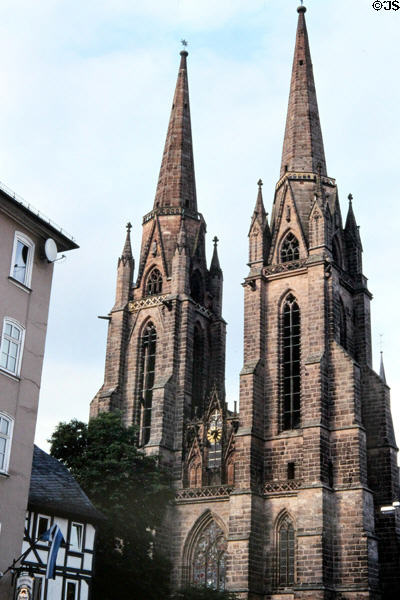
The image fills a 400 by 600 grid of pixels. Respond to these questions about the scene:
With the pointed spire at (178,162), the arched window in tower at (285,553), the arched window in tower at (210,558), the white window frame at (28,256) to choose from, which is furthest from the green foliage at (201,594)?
the pointed spire at (178,162)

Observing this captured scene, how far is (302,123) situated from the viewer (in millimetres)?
54562

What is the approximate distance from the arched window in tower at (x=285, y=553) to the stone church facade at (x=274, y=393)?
64 mm

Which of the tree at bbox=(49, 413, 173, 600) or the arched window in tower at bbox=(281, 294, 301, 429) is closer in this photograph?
the tree at bbox=(49, 413, 173, 600)

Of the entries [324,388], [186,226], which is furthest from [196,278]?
[324,388]

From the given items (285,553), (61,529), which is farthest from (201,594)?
(61,529)

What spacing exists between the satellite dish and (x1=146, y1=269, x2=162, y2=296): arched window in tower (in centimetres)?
2594

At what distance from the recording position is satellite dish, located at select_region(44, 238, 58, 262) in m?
28.4

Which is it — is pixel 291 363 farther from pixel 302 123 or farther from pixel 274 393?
pixel 302 123

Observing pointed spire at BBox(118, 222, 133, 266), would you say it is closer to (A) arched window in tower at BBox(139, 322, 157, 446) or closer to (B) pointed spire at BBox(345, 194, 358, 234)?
(A) arched window in tower at BBox(139, 322, 157, 446)

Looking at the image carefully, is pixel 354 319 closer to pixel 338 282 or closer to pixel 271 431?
pixel 338 282

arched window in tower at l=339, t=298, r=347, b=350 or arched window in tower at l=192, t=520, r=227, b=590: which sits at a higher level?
arched window in tower at l=339, t=298, r=347, b=350

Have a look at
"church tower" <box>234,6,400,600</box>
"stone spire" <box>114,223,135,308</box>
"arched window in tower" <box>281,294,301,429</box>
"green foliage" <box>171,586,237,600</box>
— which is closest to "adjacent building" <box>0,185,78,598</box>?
"green foliage" <box>171,586,237,600</box>

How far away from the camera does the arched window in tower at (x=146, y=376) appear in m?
50.7

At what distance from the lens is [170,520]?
47.2 meters
